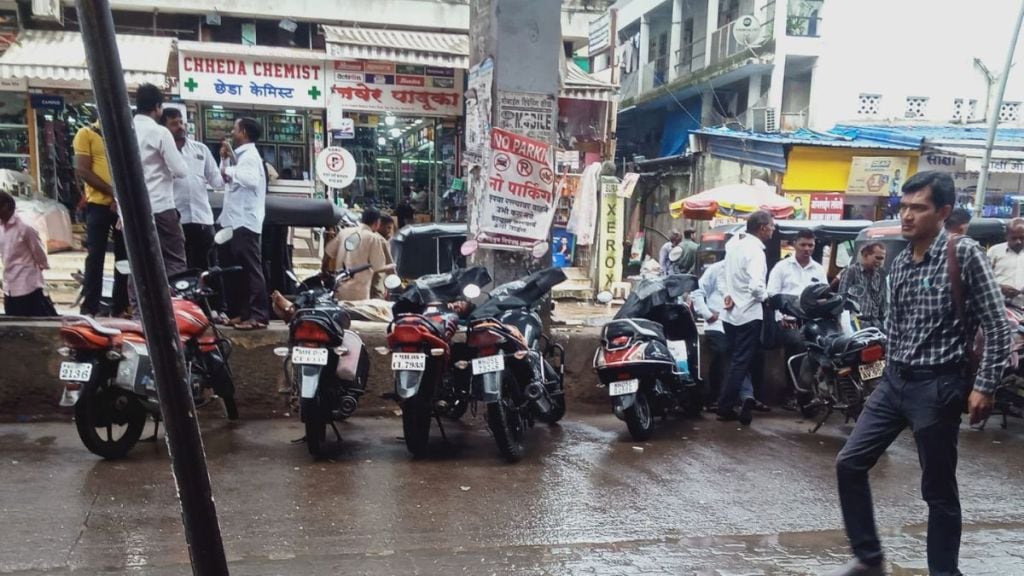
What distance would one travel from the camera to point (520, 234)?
247 inches

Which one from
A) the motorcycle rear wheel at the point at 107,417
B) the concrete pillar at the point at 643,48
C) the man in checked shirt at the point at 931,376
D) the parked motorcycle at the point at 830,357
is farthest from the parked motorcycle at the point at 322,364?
the concrete pillar at the point at 643,48

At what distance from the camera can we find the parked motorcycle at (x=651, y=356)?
5719 mm

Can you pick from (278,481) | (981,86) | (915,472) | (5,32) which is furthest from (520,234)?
(981,86)

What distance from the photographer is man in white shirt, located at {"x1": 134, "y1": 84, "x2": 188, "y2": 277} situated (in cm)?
573

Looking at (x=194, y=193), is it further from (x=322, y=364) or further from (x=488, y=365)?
(x=488, y=365)

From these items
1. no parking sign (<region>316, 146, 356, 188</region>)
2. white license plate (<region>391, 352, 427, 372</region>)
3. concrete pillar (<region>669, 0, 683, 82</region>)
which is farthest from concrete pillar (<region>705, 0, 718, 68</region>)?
white license plate (<region>391, 352, 427, 372</region>)

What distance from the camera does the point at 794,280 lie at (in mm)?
7117

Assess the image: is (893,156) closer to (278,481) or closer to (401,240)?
(401,240)

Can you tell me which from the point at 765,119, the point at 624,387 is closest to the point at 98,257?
the point at 624,387

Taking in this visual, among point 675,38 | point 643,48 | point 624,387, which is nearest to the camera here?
point 624,387

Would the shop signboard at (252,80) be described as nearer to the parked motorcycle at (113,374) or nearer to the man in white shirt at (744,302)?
the parked motorcycle at (113,374)

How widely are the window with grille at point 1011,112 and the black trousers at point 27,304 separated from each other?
2605 cm

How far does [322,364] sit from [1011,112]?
2571 centimetres

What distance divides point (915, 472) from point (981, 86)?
2267 cm
